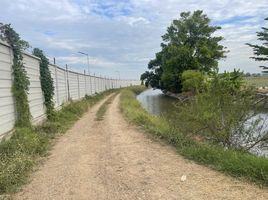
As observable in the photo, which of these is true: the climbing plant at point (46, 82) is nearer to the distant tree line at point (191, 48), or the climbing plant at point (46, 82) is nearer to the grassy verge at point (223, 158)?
the grassy verge at point (223, 158)

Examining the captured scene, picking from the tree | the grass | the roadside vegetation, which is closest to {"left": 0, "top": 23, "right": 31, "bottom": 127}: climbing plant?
the roadside vegetation

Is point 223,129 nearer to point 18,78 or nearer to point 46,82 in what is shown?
point 18,78

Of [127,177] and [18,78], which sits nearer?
[127,177]

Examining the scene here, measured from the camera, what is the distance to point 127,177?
736 centimetres

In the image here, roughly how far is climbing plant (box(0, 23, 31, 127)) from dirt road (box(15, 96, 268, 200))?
186 cm

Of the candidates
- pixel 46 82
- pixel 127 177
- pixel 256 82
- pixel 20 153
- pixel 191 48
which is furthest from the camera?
pixel 191 48

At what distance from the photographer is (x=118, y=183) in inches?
275

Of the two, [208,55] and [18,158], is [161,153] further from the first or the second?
[208,55]

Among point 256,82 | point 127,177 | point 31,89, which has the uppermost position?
point 31,89

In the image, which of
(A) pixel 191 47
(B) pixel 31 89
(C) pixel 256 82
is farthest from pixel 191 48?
(B) pixel 31 89

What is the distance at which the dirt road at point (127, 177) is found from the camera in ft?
20.7

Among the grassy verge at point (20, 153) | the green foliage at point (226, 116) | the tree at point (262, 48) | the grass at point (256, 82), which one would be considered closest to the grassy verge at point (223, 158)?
the green foliage at point (226, 116)

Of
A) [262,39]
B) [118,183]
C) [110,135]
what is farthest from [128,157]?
[262,39]

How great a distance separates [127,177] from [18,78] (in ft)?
19.6
